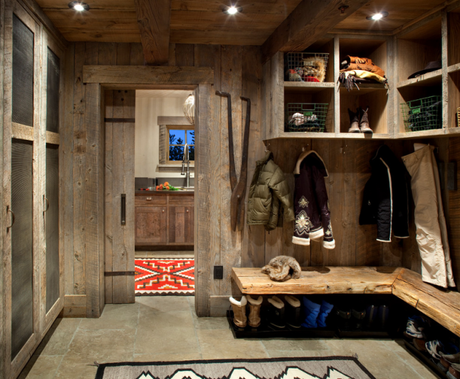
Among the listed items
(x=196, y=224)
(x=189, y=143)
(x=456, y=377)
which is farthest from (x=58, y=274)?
(x=189, y=143)

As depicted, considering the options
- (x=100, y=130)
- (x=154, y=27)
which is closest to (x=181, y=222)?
(x=100, y=130)

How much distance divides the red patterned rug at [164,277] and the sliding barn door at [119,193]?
0.43 meters

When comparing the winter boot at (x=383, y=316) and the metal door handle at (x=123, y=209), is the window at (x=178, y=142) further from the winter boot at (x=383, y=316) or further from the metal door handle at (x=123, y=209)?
the winter boot at (x=383, y=316)

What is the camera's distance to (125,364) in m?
2.42

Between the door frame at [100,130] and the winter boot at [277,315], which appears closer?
the winter boot at [277,315]

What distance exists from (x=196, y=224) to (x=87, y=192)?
0.96 metres

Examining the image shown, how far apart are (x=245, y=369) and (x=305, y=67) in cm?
222

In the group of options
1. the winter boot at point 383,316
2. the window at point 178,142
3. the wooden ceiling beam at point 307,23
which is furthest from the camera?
the window at point 178,142

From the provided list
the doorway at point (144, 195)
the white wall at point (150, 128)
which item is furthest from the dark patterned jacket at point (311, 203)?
the white wall at point (150, 128)

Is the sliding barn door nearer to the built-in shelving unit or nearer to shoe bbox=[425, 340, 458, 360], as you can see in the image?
the built-in shelving unit

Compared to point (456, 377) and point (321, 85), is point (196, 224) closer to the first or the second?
point (321, 85)

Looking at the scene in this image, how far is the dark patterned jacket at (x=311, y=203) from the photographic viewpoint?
3.00m

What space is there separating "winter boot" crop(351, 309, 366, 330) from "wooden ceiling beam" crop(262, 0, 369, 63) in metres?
2.06

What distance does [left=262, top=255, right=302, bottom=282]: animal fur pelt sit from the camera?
9.23ft
